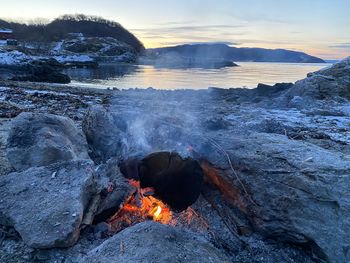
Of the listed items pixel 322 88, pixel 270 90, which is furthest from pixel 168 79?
pixel 322 88

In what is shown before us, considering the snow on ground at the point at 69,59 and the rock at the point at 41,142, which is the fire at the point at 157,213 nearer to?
the rock at the point at 41,142

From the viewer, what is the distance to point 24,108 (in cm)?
1285

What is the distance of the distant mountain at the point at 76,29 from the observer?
110 metres

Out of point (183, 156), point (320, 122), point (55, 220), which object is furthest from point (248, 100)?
point (55, 220)

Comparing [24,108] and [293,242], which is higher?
[293,242]

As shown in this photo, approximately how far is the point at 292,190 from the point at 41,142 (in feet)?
11.8

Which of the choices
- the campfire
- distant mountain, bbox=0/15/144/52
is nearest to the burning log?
the campfire

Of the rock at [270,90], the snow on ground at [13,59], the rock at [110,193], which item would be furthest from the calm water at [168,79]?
the rock at [110,193]

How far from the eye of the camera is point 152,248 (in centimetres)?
345

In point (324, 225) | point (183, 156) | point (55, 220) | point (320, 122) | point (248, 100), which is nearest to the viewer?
point (324, 225)

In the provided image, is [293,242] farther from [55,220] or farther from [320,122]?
[320,122]

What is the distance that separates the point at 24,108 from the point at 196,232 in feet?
33.6

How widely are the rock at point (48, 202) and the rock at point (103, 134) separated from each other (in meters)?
1.56

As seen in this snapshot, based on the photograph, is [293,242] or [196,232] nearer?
[293,242]
